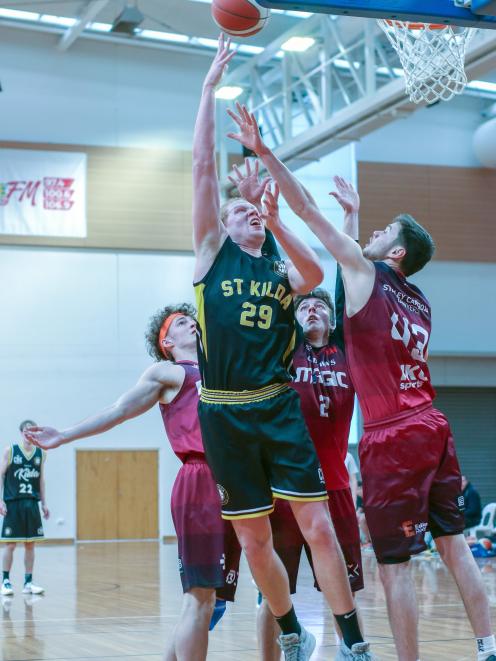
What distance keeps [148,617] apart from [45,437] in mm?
4476

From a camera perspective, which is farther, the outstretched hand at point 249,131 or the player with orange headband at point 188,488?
the player with orange headband at point 188,488

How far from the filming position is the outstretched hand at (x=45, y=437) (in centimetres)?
455

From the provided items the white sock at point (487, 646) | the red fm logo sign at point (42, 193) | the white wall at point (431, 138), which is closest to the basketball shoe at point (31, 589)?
the white sock at point (487, 646)

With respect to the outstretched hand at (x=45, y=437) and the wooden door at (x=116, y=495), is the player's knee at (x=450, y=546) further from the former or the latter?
the wooden door at (x=116, y=495)

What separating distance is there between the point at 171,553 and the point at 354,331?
1393 cm

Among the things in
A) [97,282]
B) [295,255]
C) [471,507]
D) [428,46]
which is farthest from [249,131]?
[97,282]

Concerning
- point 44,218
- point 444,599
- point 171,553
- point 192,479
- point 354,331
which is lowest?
point 171,553

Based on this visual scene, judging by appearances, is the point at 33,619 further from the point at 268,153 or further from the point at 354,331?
the point at 268,153

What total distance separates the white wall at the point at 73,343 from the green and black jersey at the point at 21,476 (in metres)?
9.34

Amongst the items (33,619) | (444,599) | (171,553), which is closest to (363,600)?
(444,599)

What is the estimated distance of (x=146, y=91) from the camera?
22.9 m

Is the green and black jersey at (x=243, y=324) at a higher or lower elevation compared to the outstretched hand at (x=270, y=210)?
lower

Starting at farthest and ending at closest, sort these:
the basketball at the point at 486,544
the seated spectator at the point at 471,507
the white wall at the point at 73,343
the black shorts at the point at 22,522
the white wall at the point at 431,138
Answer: the white wall at the point at 431,138 < the white wall at the point at 73,343 < the seated spectator at the point at 471,507 < the basketball at the point at 486,544 < the black shorts at the point at 22,522

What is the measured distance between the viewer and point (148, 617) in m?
8.56
